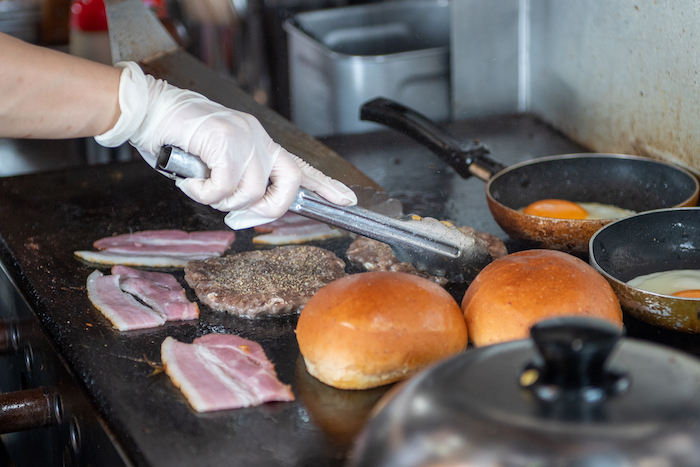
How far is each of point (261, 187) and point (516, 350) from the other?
114 centimetres

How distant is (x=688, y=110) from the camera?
7.99ft

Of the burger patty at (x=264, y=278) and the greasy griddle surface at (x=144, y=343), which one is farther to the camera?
the burger patty at (x=264, y=278)

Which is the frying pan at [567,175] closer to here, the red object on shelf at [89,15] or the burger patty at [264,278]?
the burger patty at [264,278]

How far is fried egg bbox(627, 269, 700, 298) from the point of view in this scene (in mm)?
1887

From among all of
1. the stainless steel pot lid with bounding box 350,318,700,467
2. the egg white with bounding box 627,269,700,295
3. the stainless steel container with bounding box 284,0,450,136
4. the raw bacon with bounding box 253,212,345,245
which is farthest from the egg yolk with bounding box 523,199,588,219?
the stainless steel container with bounding box 284,0,450,136

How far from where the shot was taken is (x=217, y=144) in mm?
1917

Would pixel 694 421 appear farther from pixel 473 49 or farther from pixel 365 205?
pixel 473 49

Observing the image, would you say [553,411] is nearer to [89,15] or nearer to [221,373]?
[221,373]

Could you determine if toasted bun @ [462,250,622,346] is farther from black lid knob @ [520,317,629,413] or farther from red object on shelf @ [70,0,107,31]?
red object on shelf @ [70,0,107,31]

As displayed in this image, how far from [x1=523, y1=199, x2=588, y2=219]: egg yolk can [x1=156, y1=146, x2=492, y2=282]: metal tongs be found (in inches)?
15.7

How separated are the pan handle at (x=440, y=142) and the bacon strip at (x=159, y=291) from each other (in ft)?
3.73

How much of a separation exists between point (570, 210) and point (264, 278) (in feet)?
3.65

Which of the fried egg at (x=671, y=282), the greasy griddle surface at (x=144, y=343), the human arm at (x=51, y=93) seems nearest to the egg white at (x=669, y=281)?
the fried egg at (x=671, y=282)

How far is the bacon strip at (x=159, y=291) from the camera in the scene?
6.59 feet
